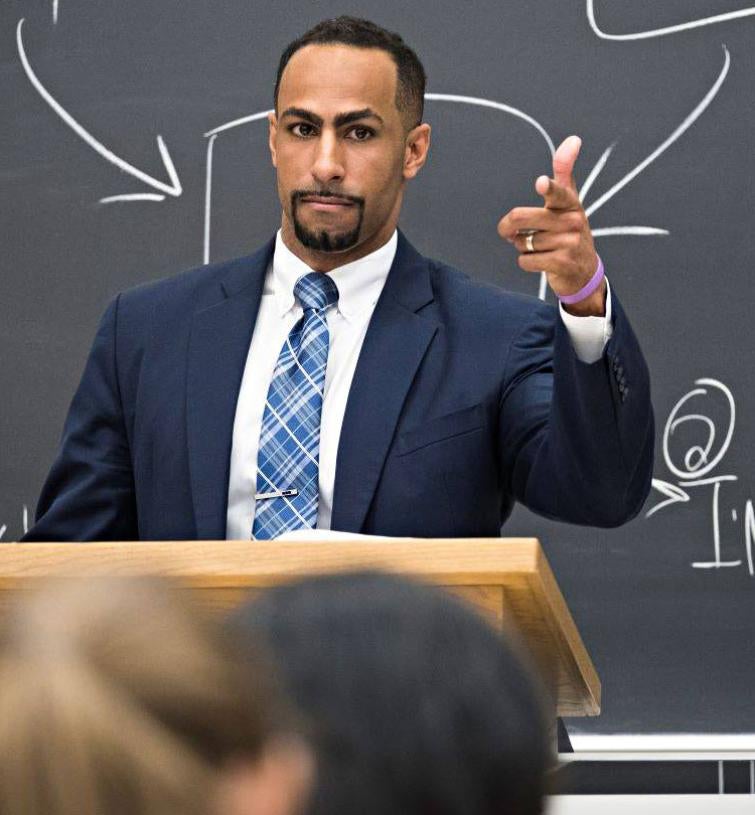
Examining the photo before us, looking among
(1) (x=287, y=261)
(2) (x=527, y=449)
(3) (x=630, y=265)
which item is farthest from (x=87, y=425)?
(3) (x=630, y=265)

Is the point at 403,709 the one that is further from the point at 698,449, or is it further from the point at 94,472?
the point at 698,449

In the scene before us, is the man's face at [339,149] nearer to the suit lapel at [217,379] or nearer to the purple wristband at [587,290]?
the suit lapel at [217,379]

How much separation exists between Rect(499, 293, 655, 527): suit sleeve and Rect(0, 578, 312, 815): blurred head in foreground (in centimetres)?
134

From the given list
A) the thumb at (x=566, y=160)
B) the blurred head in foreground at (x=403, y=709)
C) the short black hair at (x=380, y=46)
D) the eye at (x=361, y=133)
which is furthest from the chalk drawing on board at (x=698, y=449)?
the blurred head in foreground at (x=403, y=709)

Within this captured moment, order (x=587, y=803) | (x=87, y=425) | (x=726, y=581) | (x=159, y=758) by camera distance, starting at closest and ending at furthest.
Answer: (x=159, y=758) → (x=87, y=425) → (x=587, y=803) → (x=726, y=581)

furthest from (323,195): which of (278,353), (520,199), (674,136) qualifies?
(674,136)

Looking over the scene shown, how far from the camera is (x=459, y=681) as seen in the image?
0.81 metres

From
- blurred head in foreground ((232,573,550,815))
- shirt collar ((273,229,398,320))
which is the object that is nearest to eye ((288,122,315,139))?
shirt collar ((273,229,398,320))

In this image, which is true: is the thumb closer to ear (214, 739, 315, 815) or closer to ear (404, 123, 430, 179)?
ear (404, 123, 430, 179)

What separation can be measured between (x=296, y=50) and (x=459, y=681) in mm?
1999

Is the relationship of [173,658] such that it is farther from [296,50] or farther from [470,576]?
[296,50]

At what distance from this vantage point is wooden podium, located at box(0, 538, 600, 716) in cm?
166

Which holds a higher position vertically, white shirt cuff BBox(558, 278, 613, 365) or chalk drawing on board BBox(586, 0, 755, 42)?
chalk drawing on board BBox(586, 0, 755, 42)

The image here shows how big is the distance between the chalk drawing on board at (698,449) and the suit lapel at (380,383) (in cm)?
100
